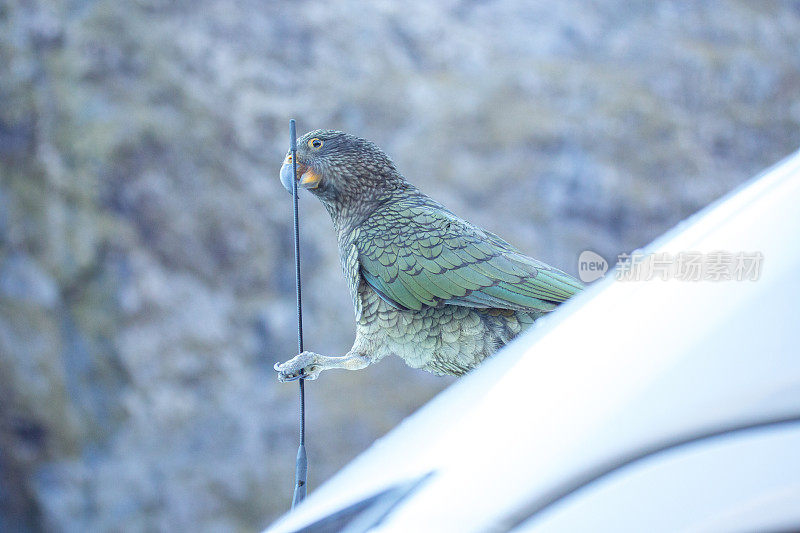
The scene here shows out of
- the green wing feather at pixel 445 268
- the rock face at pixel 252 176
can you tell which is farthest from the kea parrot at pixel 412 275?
the rock face at pixel 252 176

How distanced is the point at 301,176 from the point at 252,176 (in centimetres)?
393

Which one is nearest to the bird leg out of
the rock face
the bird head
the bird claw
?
the bird claw

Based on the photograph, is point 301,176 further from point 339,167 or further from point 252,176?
point 252,176

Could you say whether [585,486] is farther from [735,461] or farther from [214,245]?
[214,245]

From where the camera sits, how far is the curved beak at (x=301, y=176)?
896mm

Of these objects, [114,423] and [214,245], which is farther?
[214,245]

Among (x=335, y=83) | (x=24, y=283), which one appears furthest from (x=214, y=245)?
(x=335, y=83)

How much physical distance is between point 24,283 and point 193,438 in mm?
1477

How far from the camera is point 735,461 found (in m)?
0.27

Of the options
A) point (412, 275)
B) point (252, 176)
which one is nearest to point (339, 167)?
point (412, 275)

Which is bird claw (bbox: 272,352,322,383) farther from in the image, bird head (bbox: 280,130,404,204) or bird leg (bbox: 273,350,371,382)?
bird head (bbox: 280,130,404,204)

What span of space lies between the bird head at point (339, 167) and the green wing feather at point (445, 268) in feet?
0.19

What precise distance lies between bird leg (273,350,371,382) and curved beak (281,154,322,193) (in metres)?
0.24

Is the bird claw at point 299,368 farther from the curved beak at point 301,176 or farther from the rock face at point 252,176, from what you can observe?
the rock face at point 252,176
